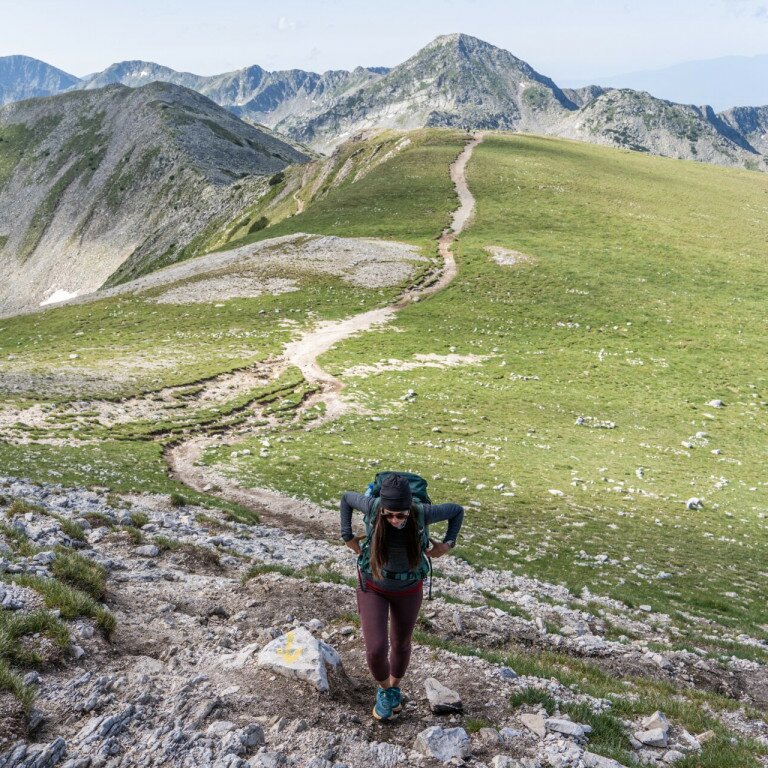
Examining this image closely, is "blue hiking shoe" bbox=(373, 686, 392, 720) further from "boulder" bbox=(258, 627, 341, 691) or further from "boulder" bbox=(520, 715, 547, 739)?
"boulder" bbox=(520, 715, 547, 739)

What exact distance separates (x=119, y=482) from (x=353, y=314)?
3410 cm

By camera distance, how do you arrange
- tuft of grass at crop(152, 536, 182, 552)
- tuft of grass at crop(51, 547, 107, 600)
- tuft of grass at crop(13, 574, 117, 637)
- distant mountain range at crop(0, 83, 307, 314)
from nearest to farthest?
tuft of grass at crop(13, 574, 117, 637) < tuft of grass at crop(51, 547, 107, 600) < tuft of grass at crop(152, 536, 182, 552) < distant mountain range at crop(0, 83, 307, 314)

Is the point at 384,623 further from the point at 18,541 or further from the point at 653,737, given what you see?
the point at 18,541

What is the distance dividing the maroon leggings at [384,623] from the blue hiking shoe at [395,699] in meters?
0.27

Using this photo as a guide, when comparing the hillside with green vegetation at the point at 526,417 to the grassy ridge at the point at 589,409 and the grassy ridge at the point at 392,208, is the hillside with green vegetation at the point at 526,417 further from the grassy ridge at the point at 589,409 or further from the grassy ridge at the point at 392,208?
the grassy ridge at the point at 392,208

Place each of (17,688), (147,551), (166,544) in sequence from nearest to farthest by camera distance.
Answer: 1. (17,688)
2. (147,551)
3. (166,544)

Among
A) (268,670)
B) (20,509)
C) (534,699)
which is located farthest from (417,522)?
(20,509)

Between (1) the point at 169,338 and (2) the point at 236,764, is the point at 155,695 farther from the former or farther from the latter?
(1) the point at 169,338

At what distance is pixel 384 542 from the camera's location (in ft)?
25.1

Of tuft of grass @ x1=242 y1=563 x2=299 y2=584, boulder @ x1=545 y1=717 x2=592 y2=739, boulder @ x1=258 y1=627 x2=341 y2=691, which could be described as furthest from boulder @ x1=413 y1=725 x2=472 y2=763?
tuft of grass @ x1=242 y1=563 x2=299 y2=584

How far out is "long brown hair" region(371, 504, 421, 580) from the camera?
24.8 feet

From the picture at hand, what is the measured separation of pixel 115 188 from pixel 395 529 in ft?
597

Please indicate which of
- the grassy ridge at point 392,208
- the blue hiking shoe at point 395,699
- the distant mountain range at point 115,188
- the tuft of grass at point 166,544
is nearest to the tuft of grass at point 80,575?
the tuft of grass at point 166,544

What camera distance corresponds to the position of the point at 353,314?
51875mm
